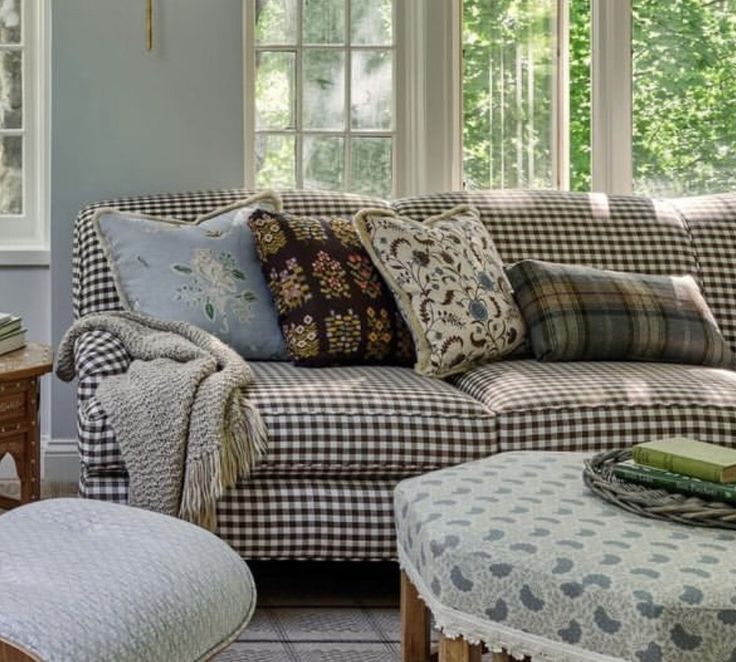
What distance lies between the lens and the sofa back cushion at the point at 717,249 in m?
3.26

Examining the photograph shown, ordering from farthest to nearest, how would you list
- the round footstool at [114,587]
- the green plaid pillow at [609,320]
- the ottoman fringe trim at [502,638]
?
the green plaid pillow at [609,320], the ottoman fringe trim at [502,638], the round footstool at [114,587]

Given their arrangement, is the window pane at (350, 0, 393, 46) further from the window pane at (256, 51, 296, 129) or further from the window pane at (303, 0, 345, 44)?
the window pane at (256, 51, 296, 129)

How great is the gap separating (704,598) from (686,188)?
2734mm

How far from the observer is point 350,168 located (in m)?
3.86

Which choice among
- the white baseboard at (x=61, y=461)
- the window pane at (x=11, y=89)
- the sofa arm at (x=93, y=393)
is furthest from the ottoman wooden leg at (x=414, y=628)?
the window pane at (x=11, y=89)

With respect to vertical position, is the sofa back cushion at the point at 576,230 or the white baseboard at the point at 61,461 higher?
the sofa back cushion at the point at 576,230

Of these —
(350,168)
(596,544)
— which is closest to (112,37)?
(350,168)

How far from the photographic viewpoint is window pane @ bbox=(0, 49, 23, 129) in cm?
381

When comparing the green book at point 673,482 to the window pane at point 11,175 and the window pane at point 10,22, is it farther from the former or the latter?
the window pane at point 10,22

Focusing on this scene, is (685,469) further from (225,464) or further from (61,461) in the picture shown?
(61,461)

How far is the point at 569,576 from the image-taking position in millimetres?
1528

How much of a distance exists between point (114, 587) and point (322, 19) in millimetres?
2666

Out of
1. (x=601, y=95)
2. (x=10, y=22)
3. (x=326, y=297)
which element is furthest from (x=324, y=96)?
(x=326, y=297)

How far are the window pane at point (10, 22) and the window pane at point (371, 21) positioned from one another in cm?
109
